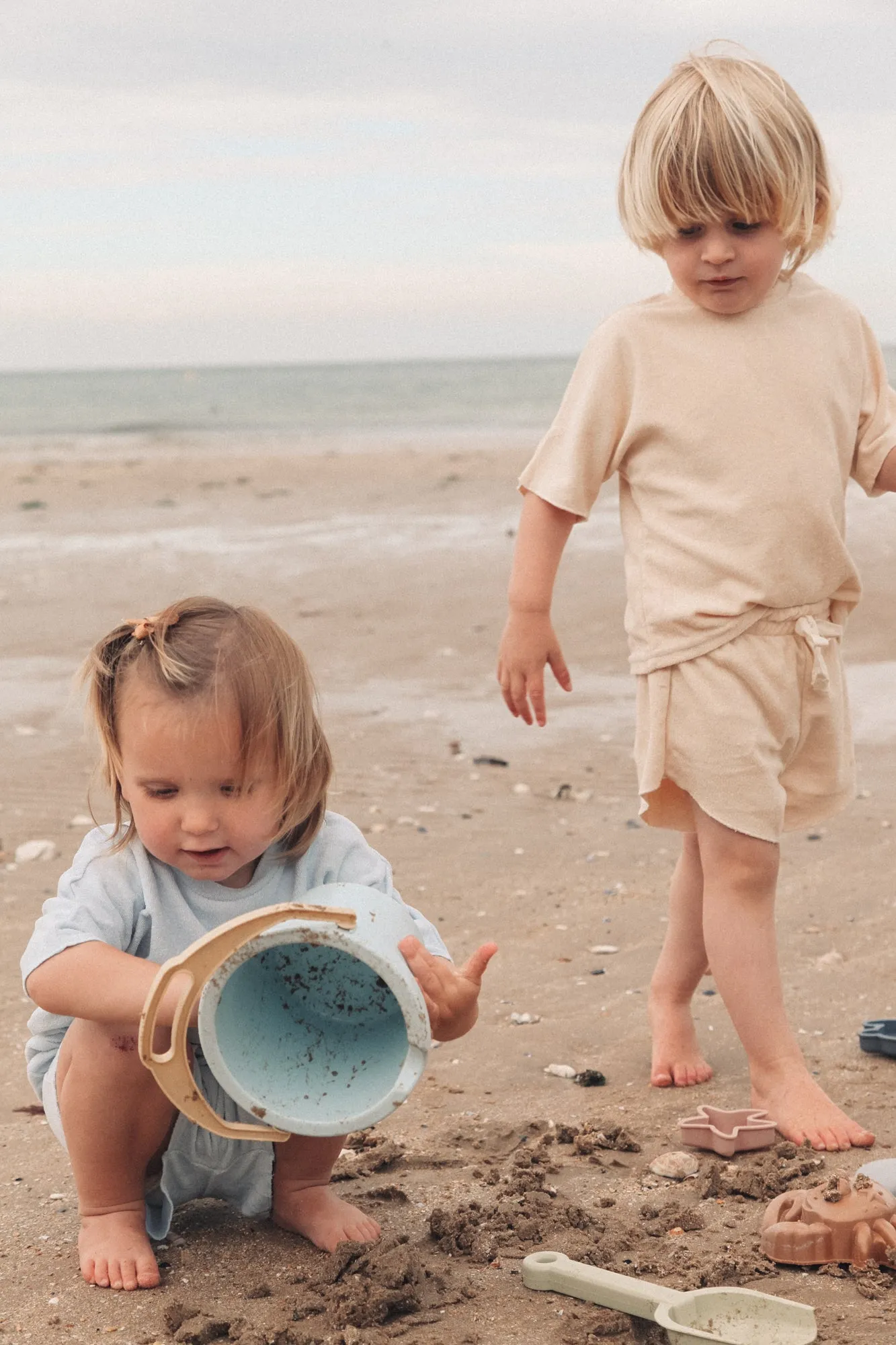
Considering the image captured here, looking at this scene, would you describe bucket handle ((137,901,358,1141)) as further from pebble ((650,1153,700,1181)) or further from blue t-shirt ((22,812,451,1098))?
pebble ((650,1153,700,1181))

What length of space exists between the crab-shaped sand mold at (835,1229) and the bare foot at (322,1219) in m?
0.65

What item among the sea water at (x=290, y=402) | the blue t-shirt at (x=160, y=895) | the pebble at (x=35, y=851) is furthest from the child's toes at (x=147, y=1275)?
the sea water at (x=290, y=402)

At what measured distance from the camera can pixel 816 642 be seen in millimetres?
3041

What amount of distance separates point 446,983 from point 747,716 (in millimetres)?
1045

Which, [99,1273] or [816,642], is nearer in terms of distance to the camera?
[99,1273]

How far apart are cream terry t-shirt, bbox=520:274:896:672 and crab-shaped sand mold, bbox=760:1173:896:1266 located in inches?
42.7

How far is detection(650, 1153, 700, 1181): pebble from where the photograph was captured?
2.77 metres

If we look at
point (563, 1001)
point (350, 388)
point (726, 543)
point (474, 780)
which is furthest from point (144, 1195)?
point (350, 388)

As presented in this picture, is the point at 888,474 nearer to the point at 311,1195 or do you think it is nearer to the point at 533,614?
the point at 533,614

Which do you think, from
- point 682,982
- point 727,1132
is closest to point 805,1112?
point 727,1132

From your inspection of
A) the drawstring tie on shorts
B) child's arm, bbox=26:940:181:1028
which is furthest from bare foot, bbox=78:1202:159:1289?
the drawstring tie on shorts

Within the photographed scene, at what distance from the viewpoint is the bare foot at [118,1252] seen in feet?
7.82

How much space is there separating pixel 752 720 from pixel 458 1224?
44.6 inches

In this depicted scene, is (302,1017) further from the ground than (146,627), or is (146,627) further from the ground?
(146,627)
